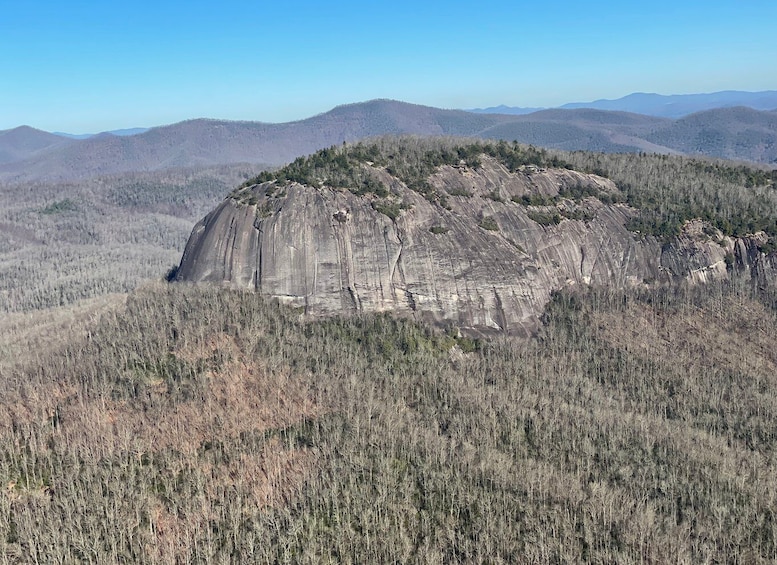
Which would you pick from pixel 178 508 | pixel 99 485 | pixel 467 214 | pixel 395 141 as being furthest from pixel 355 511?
pixel 395 141

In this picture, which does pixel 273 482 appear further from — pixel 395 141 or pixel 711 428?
pixel 395 141

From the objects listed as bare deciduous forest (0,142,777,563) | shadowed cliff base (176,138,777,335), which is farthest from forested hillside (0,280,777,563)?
shadowed cliff base (176,138,777,335)

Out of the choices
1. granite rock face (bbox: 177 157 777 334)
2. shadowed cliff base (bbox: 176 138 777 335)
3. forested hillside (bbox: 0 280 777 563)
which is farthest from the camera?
shadowed cliff base (bbox: 176 138 777 335)

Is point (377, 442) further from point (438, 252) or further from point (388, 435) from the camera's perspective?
point (438, 252)

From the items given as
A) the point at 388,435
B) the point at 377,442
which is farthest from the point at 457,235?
the point at 377,442

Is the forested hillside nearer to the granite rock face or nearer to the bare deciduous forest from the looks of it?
the bare deciduous forest

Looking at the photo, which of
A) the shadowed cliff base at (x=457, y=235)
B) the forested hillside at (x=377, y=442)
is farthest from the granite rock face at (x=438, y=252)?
the forested hillside at (x=377, y=442)

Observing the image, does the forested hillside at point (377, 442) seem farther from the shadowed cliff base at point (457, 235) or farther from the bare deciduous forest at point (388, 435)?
the shadowed cliff base at point (457, 235)
